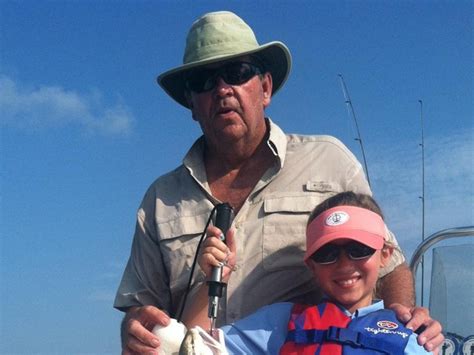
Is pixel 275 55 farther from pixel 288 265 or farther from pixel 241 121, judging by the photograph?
pixel 288 265

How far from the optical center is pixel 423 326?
3.56 meters

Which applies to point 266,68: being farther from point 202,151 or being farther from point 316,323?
point 316,323

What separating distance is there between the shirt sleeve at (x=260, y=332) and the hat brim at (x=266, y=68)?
1.42 m

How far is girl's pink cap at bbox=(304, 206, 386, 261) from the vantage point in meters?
3.62

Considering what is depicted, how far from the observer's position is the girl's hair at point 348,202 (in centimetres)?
385

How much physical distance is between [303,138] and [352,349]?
152cm

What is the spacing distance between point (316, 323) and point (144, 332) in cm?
75

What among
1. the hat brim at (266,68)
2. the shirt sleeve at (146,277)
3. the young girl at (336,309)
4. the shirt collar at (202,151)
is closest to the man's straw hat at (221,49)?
the hat brim at (266,68)

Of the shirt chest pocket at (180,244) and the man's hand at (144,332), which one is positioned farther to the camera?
the shirt chest pocket at (180,244)

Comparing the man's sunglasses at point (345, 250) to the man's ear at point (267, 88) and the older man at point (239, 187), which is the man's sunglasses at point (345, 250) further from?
the man's ear at point (267, 88)

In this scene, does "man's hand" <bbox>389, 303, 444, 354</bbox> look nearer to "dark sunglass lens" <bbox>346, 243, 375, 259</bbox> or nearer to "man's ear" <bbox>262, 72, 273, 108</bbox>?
"dark sunglass lens" <bbox>346, 243, 375, 259</bbox>

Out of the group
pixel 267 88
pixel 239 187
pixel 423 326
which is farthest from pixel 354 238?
pixel 267 88

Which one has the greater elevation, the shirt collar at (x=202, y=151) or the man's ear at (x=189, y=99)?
the man's ear at (x=189, y=99)

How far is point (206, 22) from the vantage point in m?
4.65
